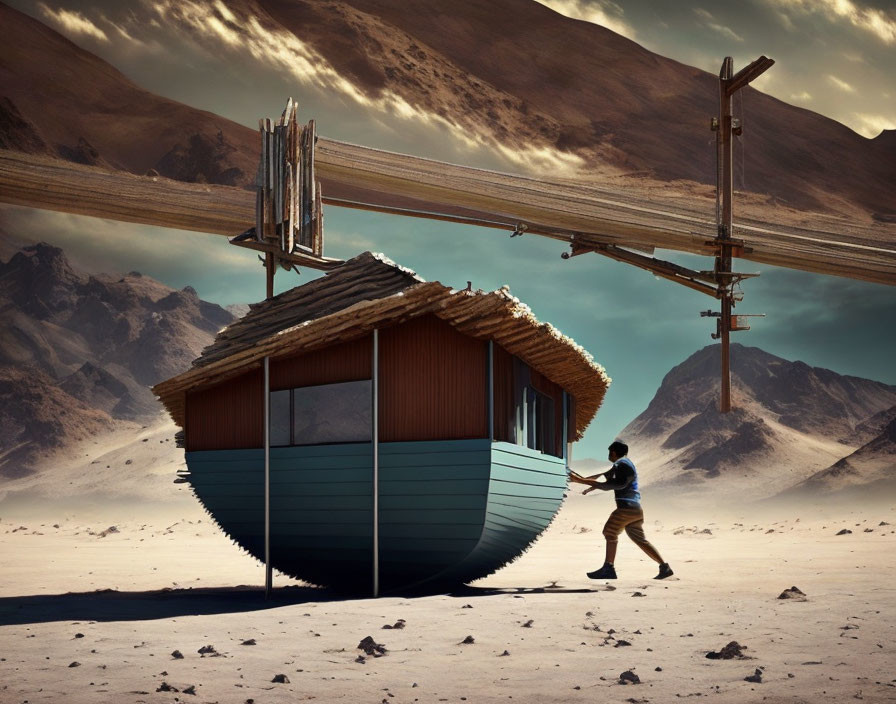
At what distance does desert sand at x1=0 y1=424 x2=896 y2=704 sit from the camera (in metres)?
7.81

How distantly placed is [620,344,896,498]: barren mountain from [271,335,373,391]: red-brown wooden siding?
53.8m

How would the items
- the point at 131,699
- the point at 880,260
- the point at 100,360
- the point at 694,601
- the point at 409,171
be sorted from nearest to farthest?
the point at 131,699 → the point at 694,601 → the point at 409,171 → the point at 880,260 → the point at 100,360

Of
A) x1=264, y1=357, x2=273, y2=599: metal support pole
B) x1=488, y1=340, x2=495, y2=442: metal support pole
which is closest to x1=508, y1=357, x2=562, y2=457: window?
x1=488, y1=340, x2=495, y2=442: metal support pole

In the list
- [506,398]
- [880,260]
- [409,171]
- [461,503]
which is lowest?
[461,503]

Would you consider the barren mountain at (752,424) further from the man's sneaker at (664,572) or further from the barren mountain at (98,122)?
the man's sneaker at (664,572)

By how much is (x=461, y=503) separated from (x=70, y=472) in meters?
64.8

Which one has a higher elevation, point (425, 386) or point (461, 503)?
point (425, 386)

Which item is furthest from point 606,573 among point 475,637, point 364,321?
point 475,637

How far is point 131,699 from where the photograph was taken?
295 inches

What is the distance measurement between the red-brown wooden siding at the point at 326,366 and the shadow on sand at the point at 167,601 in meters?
2.81

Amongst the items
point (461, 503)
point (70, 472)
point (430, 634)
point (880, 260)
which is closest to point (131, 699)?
point (430, 634)

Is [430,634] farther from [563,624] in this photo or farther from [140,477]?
[140,477]

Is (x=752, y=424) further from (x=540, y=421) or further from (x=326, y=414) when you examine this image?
(x=326, y=414)

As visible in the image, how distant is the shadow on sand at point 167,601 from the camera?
1202 centimetres
